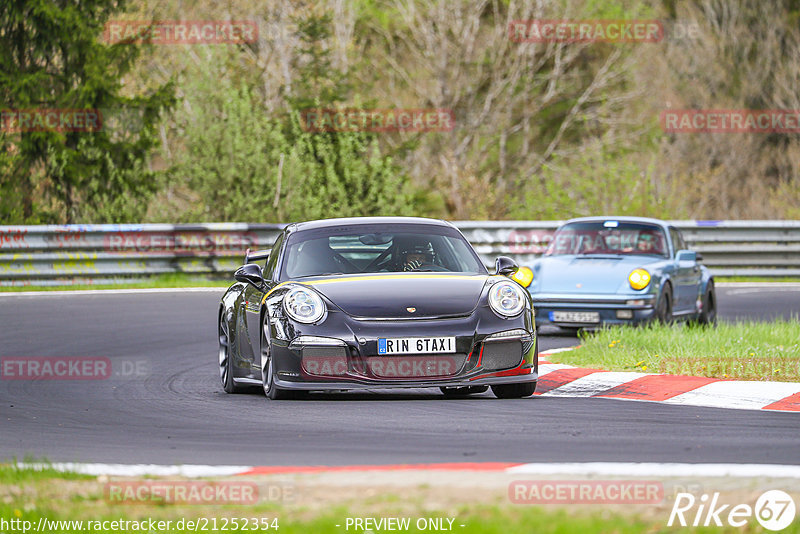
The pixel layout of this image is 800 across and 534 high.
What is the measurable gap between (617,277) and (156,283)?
9494 millimetres

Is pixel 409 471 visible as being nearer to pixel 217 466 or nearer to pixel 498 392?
pixel 217 466

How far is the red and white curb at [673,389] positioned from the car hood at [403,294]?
111 centimetres

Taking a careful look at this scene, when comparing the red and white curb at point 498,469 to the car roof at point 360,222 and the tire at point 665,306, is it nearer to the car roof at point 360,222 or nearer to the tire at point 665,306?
the car roof at point 360,222

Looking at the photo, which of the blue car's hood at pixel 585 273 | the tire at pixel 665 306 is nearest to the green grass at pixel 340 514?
the blue car's hood at pixel 585 273

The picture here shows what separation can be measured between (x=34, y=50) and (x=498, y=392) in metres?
20.0

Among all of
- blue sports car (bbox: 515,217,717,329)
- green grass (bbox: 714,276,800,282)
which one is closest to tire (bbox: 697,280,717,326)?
blue sports car (bbox: 515,217,717,329)

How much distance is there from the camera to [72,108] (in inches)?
1072

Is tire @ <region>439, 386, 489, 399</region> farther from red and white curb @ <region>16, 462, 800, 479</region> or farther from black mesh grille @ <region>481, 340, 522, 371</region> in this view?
red and white curb @ <region>16, 462, 800, 479</region>

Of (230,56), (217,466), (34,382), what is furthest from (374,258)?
(230,56)

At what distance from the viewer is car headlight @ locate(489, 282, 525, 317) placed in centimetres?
940

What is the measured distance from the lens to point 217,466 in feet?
21.6

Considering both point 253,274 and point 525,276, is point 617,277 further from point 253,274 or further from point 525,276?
point 253,274

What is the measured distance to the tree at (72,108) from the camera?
2688 cm

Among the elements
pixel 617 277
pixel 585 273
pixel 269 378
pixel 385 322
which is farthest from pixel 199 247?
pixel 385 322
